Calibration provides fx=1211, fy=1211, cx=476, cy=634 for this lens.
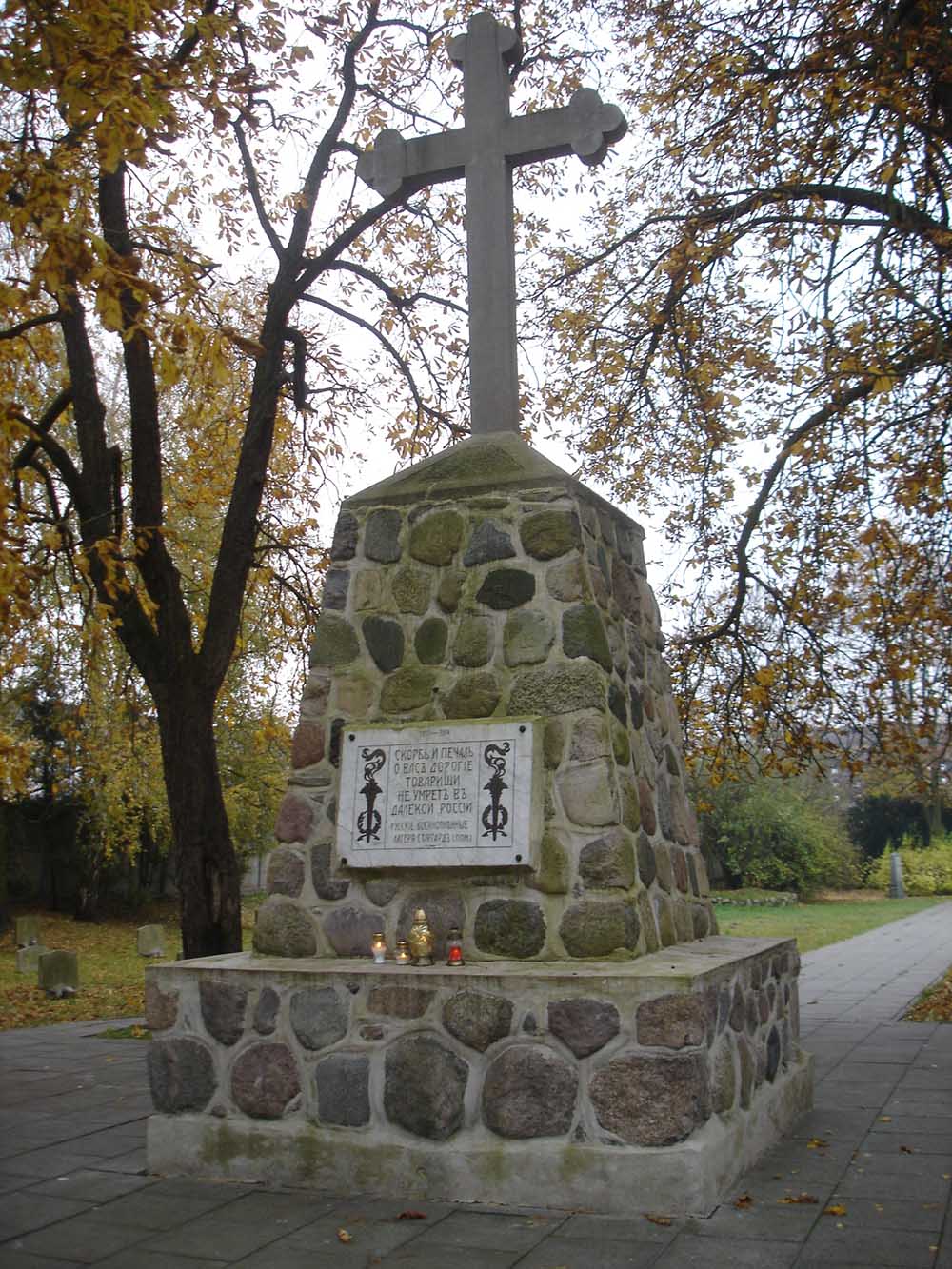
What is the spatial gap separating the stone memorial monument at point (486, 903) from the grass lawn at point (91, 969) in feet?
23.4

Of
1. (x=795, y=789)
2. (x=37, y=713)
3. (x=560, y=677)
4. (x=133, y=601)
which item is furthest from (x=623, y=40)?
(x=795, y=789)

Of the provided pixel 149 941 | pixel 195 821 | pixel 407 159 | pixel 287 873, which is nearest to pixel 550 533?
pixel 287 873

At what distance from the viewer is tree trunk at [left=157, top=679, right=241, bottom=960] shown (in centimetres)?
877

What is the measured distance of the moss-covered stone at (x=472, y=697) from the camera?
16.3 ft

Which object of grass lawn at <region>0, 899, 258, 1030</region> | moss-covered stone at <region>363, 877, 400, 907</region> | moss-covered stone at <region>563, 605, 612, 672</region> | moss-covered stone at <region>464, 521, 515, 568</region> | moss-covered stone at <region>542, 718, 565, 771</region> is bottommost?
grass lawn at <region>0, 899, 258, 1030</region>

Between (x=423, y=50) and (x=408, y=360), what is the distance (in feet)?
8.20

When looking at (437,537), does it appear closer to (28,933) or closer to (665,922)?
(665,922)

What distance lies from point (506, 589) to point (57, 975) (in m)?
10.0

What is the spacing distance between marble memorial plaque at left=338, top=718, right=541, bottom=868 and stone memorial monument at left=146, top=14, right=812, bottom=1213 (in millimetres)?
11

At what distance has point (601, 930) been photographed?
15.0 feet

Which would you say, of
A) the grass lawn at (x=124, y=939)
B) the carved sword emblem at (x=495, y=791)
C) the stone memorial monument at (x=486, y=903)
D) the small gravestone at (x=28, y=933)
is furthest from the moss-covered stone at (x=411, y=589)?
the small gravestone at (x=28, y=933)

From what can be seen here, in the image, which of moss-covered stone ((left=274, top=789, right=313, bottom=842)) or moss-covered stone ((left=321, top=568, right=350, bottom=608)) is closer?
moss-covered stone ((left=274, top=789, right=313, bottom=842))

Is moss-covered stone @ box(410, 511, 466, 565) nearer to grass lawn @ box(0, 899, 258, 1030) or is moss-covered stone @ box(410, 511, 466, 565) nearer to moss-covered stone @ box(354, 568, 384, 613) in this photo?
moss-covered stone @ box(354, 568, 384, 613)

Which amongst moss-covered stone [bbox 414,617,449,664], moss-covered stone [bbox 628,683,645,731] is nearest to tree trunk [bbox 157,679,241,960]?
moss-covered stone [bbox 414,617,449,664]
